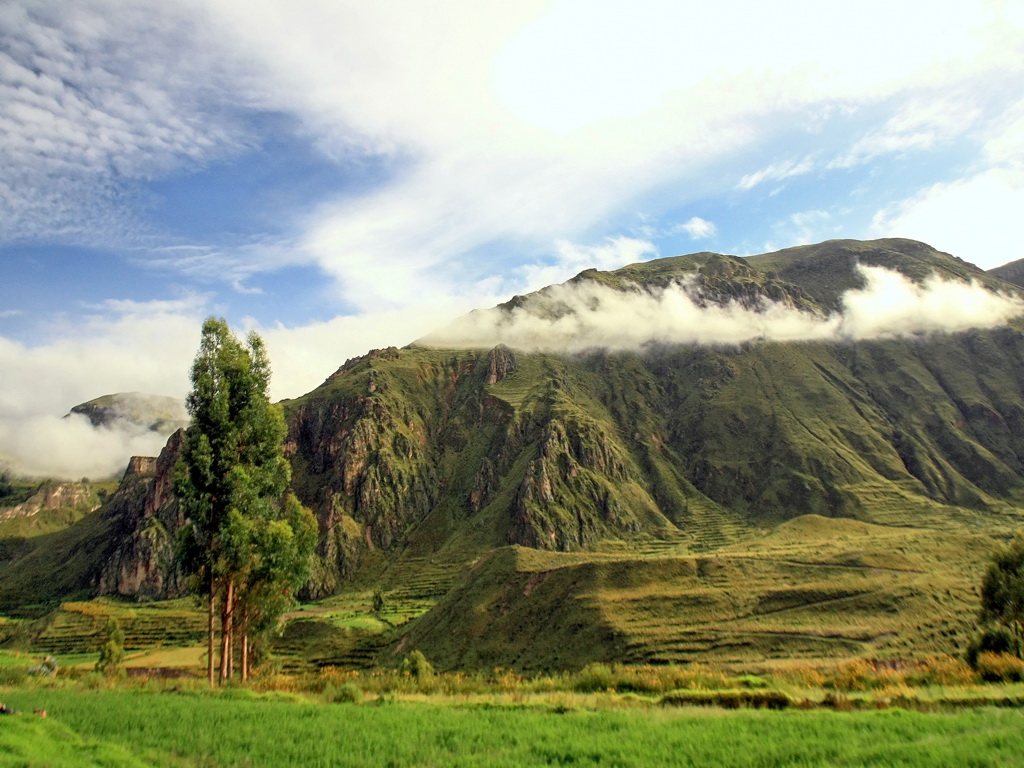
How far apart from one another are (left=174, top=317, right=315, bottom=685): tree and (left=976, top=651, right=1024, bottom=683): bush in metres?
33.4

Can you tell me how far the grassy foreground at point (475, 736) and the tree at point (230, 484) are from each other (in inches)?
395

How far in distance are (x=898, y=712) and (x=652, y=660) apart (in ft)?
144

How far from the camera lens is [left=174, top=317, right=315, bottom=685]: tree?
31.3m

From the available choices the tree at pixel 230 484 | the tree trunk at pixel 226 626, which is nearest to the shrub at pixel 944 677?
the tree at pixel 230 484

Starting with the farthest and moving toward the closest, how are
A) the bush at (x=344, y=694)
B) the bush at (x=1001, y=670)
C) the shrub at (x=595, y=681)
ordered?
the shrub at (x=595, y=681), the bush at (x=1001, y=670), the bush at (x=344, y=694)

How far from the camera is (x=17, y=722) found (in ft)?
50.9

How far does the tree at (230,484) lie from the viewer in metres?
31.3

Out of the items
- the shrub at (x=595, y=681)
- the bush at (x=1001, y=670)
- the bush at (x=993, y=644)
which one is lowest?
A: the bush at (x=993, y=644)

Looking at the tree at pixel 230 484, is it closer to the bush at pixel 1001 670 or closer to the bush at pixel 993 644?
the bush at pixel 1001 670

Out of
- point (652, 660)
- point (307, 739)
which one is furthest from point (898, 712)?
point (652, 660)

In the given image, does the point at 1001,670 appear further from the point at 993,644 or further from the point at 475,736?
the point at 475,736

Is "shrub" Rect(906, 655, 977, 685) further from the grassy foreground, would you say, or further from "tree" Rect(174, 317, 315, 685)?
"tree" Rect(174, 317, 315, 685)

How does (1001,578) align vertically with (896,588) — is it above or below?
above

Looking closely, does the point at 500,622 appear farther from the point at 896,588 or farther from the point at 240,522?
the point at 240,522
